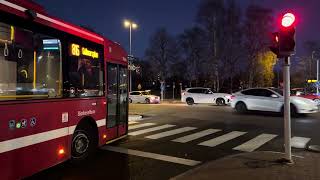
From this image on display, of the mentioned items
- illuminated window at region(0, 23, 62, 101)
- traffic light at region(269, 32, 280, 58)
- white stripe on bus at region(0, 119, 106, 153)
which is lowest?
white stripe on bus at region(0, 119, 106, 153)

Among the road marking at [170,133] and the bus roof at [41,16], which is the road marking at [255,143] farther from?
the bus roof at [41,16]

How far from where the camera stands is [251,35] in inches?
1941

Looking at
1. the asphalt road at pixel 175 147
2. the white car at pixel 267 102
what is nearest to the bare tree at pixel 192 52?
the white car at pixel 267 102

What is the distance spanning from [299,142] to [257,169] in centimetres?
475

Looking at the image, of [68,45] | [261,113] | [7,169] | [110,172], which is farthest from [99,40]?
[261,113]

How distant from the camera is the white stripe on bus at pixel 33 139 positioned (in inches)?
222

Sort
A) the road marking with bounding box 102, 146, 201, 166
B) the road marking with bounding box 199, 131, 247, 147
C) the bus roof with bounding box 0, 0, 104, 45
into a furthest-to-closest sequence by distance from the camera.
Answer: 1. the road marking with bounding box 199, 131, 247, 147
2. the road marking with bounding box 102, 146, 201, 166
3. the bus roof with bounding box 0, 0, 104, 45

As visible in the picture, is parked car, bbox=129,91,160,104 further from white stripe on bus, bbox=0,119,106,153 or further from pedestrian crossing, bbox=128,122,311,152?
white stripe on bus, bbox=0,119,106,153

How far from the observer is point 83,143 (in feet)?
28.0

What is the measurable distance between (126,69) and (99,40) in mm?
2330

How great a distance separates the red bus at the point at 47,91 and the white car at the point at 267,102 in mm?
12758

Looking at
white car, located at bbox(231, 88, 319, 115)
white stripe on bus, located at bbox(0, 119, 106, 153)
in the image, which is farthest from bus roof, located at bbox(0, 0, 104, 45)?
white car, located at bbox(231, 88, 319, 115)

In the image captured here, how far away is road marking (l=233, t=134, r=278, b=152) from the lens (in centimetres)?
1041

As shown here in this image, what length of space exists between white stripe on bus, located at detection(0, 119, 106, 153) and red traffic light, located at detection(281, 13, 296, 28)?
5009 millimetres
